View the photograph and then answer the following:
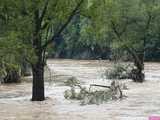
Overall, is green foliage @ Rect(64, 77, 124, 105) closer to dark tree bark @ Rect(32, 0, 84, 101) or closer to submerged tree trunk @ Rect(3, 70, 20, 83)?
dark tree bark @ Rect(32, 0, 84, 101)

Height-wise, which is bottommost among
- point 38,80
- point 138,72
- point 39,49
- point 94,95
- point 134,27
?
point 94,95

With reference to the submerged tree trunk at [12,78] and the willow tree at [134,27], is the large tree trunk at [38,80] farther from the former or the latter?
the willow tree at [134,27]

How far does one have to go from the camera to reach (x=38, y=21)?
23.7 meters

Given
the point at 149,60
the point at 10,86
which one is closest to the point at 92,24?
the point at 10,86

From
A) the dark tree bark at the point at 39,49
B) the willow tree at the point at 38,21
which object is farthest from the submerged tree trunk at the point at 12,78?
the dark tree bark at the point at 39,49

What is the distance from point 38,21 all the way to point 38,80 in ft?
8.43

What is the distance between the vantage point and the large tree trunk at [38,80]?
2414 centimetres

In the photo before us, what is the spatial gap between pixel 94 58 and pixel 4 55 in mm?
60141

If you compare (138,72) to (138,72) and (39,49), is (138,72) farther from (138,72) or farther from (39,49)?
(39,49)

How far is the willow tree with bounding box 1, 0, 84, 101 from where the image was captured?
74.4 feet

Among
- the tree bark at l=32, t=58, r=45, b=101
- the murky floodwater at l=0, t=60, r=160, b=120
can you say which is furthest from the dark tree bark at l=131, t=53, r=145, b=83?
the tree bark at l=32, t=58, r=45, b=101

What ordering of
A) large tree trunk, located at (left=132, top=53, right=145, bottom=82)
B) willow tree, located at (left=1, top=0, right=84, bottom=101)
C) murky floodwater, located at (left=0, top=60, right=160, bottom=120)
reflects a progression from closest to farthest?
murky floodwater, located at (left=0, top=60, right=160, bottom=120) → willow tree, located at (left=1, top=0, right=84, bottom=101) → large tree trunk, located at (left=132, top=53, right=145, bottom=82)

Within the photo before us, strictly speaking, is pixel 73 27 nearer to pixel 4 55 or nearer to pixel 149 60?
pixel 149 60

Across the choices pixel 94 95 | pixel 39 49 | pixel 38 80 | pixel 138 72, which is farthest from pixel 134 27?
pixel 39 49
